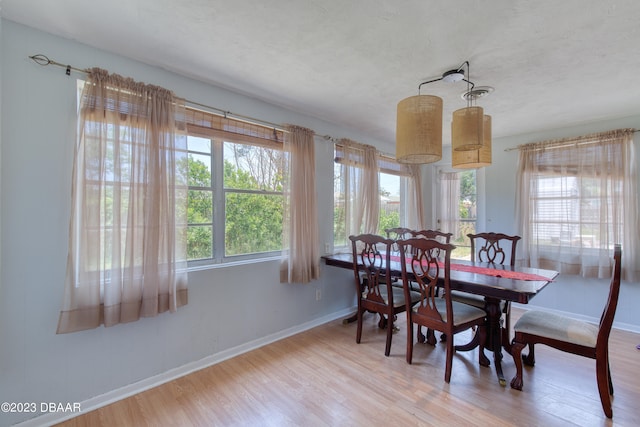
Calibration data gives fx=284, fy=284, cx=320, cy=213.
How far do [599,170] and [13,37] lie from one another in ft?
17.3

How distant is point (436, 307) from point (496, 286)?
1.70ft

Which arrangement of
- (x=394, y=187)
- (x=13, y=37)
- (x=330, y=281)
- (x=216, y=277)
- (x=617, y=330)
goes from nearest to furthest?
(x=13, y=37), (x=216, y=277), (x=617, y=330), (x=330, y=281), (x=394, y=187)

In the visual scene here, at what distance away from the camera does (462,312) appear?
7.59 feet

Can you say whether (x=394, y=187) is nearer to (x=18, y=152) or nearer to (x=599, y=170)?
(x=599, y=170)

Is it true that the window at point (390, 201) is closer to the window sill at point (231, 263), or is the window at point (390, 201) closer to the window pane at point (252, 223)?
the window pane at point (252, 223)

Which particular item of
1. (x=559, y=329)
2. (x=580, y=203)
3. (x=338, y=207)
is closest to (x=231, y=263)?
(x=338, y=207)

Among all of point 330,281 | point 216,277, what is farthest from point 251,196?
point 330,281

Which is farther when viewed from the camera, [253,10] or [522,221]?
[522,221]

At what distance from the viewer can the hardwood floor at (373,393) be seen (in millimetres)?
1784

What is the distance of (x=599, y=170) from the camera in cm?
327

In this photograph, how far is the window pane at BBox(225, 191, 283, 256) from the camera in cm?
266

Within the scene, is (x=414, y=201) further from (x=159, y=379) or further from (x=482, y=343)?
(x=159, y=379)

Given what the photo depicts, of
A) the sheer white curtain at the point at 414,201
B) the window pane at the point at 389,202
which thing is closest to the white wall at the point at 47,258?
the window pane at the point at 389,202

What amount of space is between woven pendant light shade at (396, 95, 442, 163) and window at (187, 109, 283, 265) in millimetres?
1333
